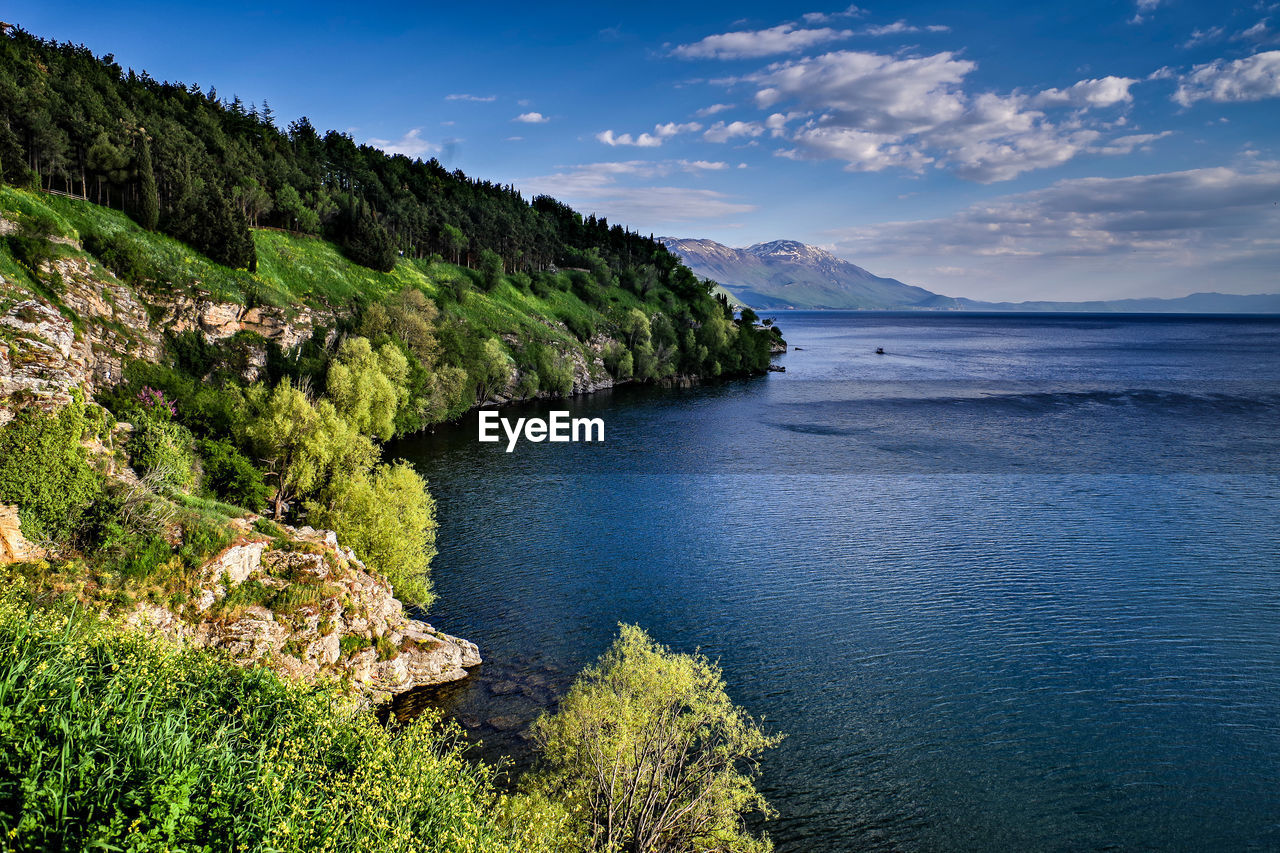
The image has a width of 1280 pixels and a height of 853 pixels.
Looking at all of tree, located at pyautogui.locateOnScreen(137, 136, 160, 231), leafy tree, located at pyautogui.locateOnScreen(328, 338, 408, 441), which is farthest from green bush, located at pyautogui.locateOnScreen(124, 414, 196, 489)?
tree, located at pyautogui.locateOnScreen(137, 136, 160, 231)

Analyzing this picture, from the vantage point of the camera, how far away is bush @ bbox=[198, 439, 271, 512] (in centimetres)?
5312

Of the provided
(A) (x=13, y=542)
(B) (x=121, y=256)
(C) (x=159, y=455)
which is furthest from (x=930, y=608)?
(B) (x=121, y=256)

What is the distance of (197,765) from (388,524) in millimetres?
30711

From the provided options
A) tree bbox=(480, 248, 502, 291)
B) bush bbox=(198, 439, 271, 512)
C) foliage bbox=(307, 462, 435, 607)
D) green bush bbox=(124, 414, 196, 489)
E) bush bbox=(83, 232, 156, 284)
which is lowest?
foliage bbox=(307, 462, 435, 607)

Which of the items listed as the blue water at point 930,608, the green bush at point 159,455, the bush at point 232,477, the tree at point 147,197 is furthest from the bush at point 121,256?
the blue water at point 930,608

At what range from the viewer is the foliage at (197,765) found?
52.3 ft

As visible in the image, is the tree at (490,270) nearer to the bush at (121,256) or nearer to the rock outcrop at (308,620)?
the bush at (121,256)

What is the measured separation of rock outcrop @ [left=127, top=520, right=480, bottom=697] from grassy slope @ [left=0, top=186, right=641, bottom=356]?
3651 cm

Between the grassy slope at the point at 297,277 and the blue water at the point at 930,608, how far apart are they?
28.3 meters

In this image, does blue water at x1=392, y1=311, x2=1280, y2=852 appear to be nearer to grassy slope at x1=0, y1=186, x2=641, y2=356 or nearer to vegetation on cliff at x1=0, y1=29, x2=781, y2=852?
vegetation on cliff at x1=0, y1=29, x2=781, y2=852

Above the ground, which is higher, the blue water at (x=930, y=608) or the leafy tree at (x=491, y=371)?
the leafy tree at (x=491, y=371)

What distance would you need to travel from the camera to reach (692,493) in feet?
249

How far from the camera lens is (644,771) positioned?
92.2ft

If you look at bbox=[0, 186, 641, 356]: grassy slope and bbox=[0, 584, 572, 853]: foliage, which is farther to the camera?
bbox=[0, 186, 641, 356]: grassy slope
